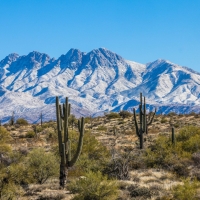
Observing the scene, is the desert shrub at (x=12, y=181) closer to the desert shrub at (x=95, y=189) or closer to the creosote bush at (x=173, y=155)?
the desert shrub at (x=95, y=189)

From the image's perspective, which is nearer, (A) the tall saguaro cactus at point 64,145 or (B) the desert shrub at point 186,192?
(B) the desert shrub at point 186,192

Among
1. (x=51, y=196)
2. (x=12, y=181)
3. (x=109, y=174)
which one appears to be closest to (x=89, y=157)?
(x=109, y=174)

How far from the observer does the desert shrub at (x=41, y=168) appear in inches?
658

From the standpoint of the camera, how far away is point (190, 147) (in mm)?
20922

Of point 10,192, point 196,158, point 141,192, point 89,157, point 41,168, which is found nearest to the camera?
point 10,192

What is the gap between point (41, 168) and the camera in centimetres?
1670

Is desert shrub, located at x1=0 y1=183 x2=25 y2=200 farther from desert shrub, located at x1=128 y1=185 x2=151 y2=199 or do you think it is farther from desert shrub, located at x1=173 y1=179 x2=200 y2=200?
desert shrub, located at x1=173 y1=179 x2=200 y2=200

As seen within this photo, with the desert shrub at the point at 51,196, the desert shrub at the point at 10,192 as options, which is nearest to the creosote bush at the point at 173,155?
the desert shrub at the point at 51,196

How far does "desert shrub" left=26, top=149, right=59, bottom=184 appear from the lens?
16719 millimetres

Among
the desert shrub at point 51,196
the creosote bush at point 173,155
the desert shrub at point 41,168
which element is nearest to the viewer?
the desert shrub at point 51,196

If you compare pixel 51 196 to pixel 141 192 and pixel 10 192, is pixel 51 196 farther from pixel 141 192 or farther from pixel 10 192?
pixel 141 192

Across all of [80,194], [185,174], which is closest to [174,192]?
[80,194]

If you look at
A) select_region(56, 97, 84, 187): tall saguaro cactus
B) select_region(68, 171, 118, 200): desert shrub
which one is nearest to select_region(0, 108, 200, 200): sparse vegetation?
select_region(68, 171, 118, 200): desert shrub

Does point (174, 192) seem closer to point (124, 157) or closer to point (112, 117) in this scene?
point (124, 157)
